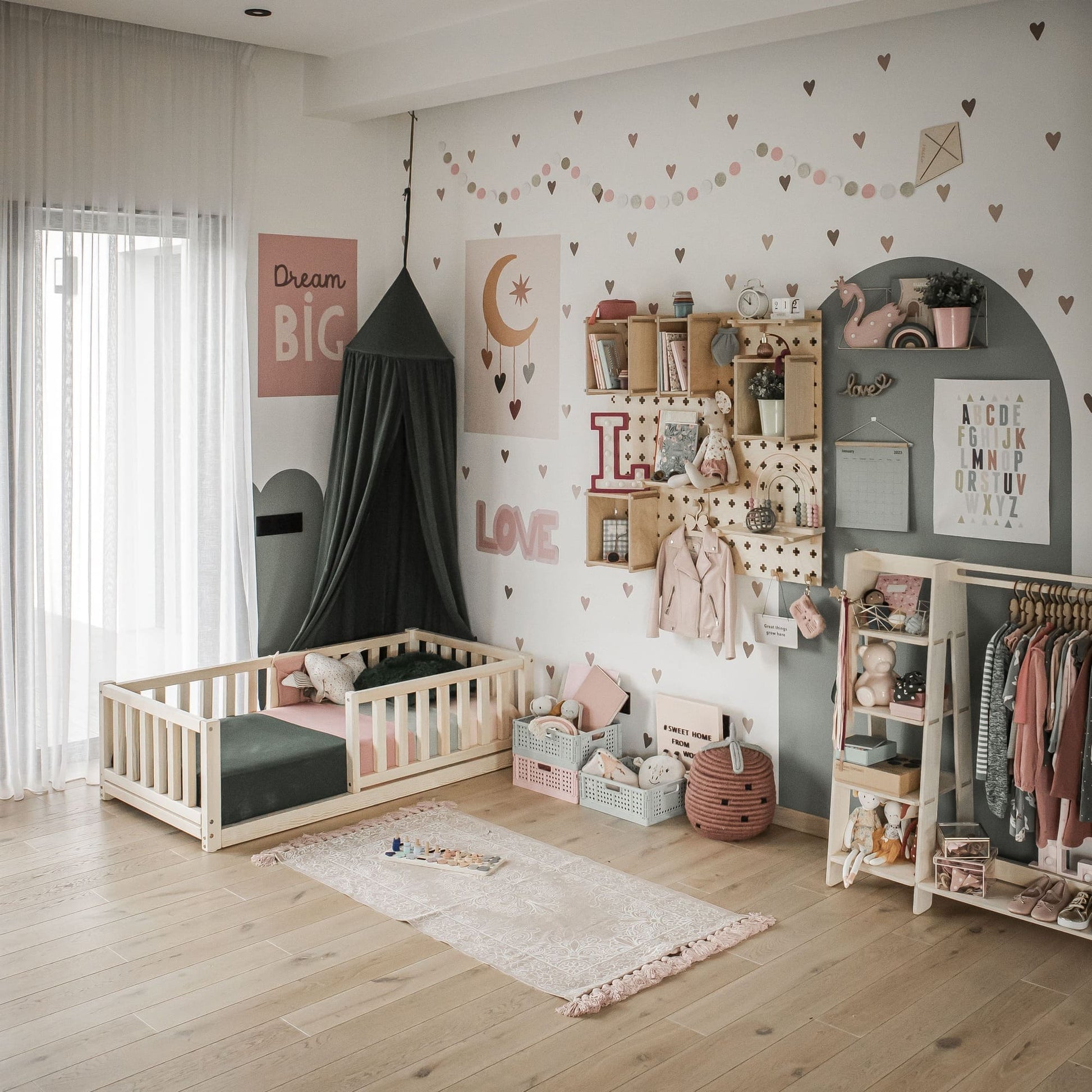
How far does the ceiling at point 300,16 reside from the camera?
13.2ft

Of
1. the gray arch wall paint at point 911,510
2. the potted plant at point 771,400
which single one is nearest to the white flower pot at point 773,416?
the potted plant at point 771,400

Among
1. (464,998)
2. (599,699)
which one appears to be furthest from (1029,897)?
(599,699)

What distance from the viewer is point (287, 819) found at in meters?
4.07

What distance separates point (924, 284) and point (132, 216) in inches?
112

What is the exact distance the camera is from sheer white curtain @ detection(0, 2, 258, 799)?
4223mm

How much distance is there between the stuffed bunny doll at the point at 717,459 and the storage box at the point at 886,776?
1058mm

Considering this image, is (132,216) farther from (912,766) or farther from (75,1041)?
(912,766)

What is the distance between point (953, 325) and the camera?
3430mm

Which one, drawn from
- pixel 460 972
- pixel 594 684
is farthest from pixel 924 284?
pixel 460 972

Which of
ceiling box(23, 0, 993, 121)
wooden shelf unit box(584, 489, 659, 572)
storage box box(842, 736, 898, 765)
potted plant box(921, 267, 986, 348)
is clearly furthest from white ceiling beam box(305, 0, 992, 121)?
storage box box(842, 736, 898, 765)

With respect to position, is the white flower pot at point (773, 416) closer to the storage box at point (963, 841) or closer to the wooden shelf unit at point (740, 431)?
the wooden shelf unit at point (740, 431)

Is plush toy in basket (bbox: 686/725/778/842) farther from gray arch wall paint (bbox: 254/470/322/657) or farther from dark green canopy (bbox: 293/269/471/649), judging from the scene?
gray arch wall paint (bbox: 254/470/322/657)

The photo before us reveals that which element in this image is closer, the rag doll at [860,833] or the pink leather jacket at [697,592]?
the rag doll at [860,833]

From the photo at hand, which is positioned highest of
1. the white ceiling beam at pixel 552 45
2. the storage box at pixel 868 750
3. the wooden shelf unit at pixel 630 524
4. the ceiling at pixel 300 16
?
the ceiling at pixel 300 16
